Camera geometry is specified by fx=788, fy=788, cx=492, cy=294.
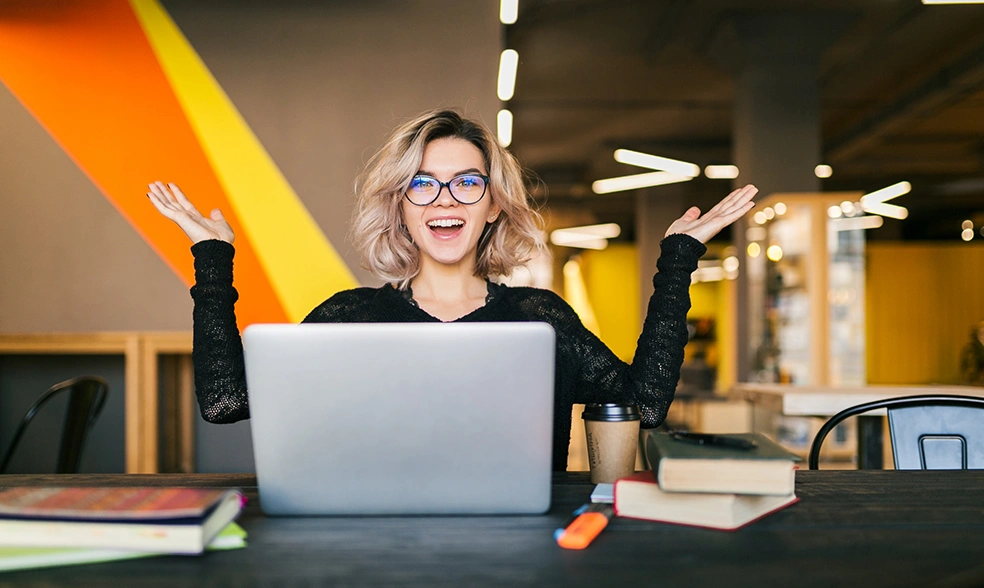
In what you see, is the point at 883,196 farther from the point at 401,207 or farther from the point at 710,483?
the point at 710,483

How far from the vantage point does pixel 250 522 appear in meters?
1.06

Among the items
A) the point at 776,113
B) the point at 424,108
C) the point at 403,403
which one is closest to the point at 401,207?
the point at 403,403

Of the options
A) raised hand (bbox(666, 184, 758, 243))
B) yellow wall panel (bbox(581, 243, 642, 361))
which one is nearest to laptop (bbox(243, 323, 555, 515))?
raised hand (bbox(666, 184, 758, 243))

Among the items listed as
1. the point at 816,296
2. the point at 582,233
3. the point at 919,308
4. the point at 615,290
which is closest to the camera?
the point at 816,296

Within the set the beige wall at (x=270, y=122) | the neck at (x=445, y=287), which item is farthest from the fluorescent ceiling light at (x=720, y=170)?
the neck at (x=445, y=287)

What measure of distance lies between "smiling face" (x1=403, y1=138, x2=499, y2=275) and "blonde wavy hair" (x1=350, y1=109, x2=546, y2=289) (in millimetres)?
32

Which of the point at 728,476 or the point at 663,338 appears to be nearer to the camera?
the point at 728,476

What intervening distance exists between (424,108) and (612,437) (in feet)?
9.69

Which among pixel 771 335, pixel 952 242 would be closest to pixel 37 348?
pixel 771 335

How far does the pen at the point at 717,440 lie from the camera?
1057mm

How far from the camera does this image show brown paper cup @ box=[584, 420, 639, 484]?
1278mm

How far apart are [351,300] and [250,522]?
1034mm

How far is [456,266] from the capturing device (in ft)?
6.73

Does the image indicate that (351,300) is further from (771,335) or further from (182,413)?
(771,335)
